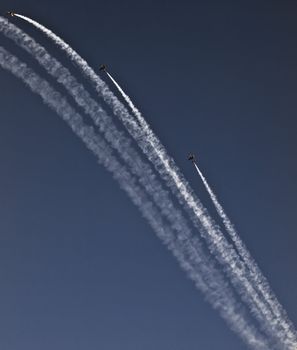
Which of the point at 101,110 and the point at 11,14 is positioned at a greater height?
the point at 11,14

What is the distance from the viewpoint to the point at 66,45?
7875 centimetres

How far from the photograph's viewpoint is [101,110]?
78.6m

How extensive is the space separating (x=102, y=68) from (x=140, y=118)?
8392mm

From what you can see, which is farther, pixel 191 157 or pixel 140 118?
pixel 191 157

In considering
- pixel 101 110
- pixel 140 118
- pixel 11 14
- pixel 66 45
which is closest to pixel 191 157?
pixel 140 118

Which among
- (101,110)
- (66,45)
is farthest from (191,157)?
(66,45)

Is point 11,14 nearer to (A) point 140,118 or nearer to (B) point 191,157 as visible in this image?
(A) point 140,118

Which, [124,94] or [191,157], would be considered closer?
[124,94]

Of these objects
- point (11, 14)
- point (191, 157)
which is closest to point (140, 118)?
point (191, 157)

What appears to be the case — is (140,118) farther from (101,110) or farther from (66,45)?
(66,45)

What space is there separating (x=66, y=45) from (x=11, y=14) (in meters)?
8.06

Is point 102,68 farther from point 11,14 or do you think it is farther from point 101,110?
point 11,14

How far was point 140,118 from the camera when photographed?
81062mm

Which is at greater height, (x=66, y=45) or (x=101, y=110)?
(x=66, y=45)
